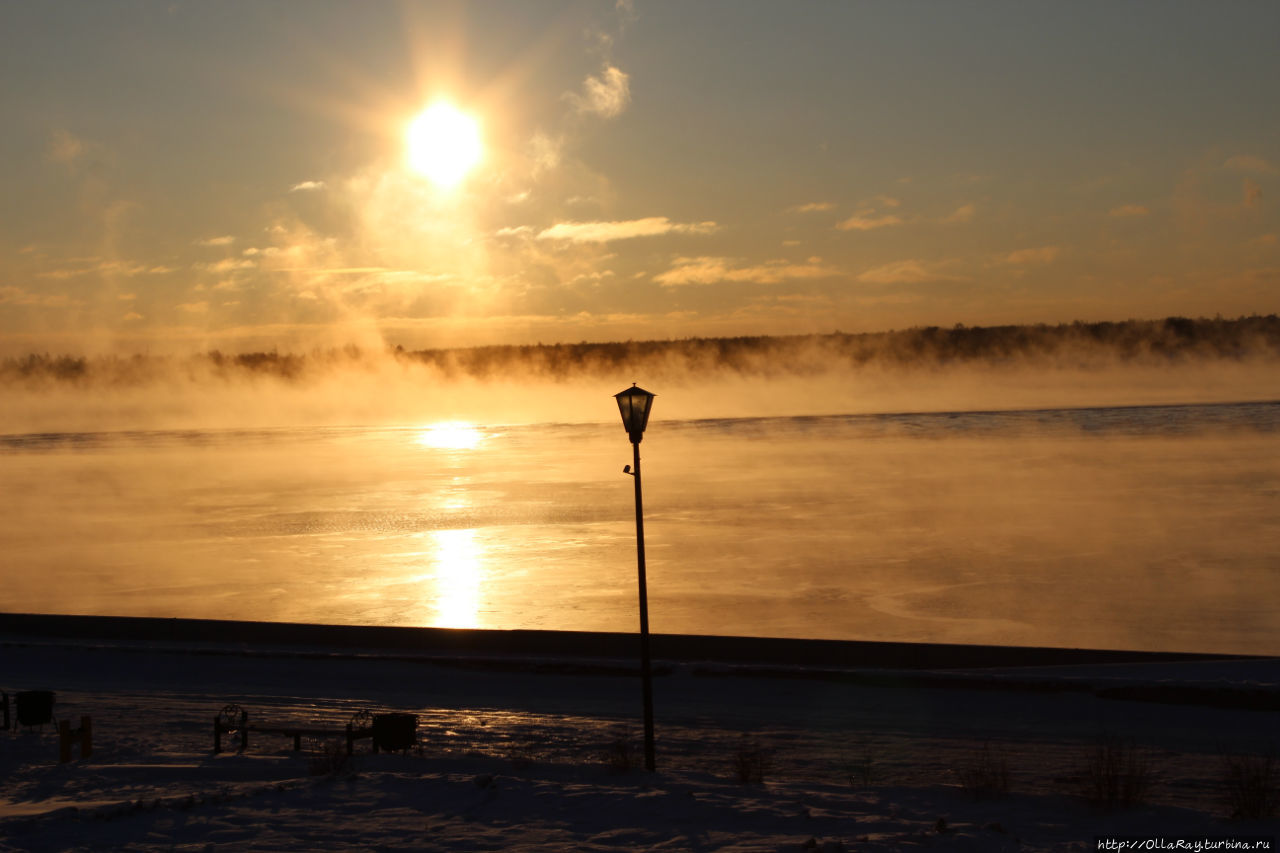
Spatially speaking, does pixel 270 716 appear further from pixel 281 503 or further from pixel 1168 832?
pixel 281 503

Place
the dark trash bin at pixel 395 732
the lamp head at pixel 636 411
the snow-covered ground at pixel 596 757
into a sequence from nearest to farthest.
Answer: the snow-covered ground at pixel 596 757 → the lamp head at pixel 636 411 → the dark trash bin at pixel 395 732

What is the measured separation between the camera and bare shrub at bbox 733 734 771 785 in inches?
401

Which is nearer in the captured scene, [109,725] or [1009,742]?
[1009,742]

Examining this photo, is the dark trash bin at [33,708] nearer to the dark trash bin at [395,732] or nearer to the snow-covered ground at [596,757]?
the snow-covered ground at [596,757]

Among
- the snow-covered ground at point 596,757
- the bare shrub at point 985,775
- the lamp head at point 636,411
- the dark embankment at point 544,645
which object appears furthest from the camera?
the dark embankment at point 544,645

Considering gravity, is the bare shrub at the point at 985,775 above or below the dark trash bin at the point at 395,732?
below

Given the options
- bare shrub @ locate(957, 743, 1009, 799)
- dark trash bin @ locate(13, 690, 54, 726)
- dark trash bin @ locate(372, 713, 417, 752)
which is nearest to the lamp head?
dark trash bin @ locate(372, 713, 417, 752)

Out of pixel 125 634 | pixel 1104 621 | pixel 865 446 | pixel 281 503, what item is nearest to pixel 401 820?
pixel 125 634

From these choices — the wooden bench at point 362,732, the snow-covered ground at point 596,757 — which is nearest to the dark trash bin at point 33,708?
the snow-covered ground at point 596,757

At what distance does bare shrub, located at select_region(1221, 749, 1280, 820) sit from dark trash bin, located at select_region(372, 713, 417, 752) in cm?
722

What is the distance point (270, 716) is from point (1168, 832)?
1006 centimetres

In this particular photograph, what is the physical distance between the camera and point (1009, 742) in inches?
484

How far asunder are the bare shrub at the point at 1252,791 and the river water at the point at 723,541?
9.59m

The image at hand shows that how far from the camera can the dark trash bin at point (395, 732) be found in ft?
37.7
